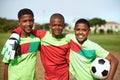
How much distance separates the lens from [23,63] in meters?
4.61

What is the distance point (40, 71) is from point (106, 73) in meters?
5.91

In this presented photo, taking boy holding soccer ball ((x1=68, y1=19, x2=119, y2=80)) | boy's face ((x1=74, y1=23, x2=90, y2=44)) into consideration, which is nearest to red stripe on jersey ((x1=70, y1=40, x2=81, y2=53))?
boy holding soccer ball ((x1=68, y1=19, x2=119, y2=80))

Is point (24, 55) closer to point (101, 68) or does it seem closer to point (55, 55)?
point (55, 55)

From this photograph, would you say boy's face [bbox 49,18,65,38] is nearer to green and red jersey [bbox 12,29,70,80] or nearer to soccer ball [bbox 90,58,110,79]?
green and red jersey [bbox 12,29,70,80]

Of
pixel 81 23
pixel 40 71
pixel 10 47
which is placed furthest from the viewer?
pixel 40 71

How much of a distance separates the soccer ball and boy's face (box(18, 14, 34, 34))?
1253mm

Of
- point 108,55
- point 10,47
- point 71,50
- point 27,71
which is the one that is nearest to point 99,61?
point 108,55

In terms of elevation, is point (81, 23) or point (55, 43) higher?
point (81, 23)

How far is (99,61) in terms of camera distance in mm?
4832

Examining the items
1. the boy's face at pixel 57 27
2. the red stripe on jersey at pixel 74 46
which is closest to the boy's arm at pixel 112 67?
the red stripe on jersey at pixel 74 46

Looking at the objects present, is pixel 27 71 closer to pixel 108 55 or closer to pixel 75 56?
pixel 75 56

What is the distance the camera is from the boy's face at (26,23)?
15.6 feet

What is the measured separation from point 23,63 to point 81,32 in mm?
1153

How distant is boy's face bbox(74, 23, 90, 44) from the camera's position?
4914 mm
